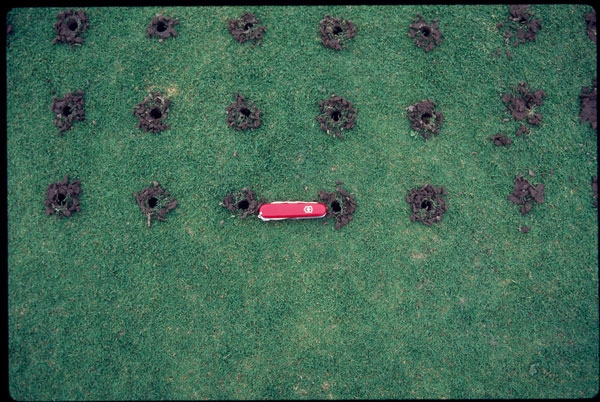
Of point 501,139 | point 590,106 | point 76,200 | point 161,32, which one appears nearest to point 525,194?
point 501,139

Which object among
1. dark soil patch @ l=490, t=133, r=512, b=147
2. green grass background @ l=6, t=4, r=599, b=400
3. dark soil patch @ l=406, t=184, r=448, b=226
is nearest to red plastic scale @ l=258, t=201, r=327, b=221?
green grass background @ l=6, t=4, r=599, b=400

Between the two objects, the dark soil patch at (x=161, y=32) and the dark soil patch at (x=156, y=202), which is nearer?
the dark soil patch at (x=156, y=202)

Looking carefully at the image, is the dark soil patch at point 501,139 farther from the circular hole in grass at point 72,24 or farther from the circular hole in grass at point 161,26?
the circular hole in grass at point 72,24

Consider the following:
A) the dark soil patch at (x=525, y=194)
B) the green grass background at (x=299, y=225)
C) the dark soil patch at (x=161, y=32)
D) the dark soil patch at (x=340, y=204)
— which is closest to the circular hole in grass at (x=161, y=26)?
the dark soil patch at (x=161, y=32)

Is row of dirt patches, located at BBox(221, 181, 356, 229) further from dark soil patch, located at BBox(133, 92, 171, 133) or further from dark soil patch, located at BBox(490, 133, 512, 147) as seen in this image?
dark soil patch, located at BBox(490, 133, 512, 147)

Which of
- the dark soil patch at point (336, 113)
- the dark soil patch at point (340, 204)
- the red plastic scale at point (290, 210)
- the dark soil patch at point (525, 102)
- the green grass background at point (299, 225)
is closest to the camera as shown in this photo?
the red plastic scale at point (290, 210)

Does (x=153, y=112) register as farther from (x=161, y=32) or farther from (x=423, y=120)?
(x=423, y=120)

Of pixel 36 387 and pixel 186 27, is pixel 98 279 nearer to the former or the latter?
pixel 36 387
